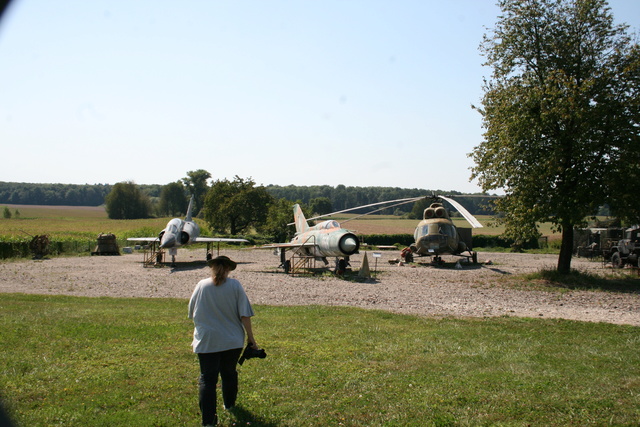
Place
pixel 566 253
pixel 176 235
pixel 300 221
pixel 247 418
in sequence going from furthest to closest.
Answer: pixel 300 221
pixel 176 235
pixel 566 253
pixel 247 418

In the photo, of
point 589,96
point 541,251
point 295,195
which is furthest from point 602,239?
point 295,195

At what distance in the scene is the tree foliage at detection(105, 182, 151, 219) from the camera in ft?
307

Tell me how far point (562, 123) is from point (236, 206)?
37452 mm

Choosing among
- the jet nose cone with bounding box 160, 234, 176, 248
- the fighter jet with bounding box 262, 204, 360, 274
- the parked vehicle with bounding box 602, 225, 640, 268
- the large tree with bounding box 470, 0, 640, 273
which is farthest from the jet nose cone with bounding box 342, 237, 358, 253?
the parked vehicle with bounding box 602, 225, 640, 268

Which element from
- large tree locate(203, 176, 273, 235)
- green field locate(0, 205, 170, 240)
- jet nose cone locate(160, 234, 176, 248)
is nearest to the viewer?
jet nose cone locate(160, 234, 176, 248)

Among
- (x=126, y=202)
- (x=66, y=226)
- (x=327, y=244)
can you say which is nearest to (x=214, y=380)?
(x=327, y=244)

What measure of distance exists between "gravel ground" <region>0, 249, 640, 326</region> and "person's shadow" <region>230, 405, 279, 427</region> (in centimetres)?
784

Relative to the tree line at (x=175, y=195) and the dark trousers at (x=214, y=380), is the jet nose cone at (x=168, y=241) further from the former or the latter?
the tree line at (x=175, y=195)

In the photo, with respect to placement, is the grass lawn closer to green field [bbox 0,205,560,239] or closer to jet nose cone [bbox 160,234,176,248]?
jet nose cone [bbox 160,234,176,248]

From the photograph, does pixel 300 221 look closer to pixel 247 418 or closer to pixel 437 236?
pixel 437 236

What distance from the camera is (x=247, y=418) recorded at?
5191mm

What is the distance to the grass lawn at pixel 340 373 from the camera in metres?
5.29

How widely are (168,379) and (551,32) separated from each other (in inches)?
779

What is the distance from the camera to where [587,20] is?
19453 millimetres
